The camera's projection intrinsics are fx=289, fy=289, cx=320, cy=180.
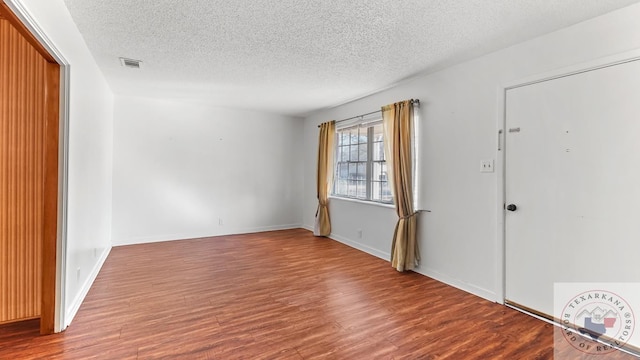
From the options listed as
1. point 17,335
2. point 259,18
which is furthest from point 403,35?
point 17,335

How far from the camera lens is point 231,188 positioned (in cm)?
570

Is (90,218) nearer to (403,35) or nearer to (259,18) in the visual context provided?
(259,18)

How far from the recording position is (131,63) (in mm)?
3287

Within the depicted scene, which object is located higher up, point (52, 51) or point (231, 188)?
point (52, 51)

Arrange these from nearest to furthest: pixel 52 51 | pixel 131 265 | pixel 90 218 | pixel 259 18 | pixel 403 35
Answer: pixel 52 51 < pixel 259 18 < pixel 403 35 < pixel 90 218 < pixel 131 265

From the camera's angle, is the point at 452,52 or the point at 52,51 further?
the point at 452,52

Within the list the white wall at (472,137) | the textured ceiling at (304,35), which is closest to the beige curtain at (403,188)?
the white wall at (472,137)

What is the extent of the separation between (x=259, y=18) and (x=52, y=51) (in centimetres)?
145

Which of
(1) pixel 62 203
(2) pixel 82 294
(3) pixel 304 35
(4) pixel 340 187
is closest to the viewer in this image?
(1) pixel 62 203

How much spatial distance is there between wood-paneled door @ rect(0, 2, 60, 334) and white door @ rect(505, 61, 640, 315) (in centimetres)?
383

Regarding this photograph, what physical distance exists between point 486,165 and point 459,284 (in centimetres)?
132

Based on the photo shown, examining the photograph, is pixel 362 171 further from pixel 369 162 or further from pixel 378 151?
pixel 378 151

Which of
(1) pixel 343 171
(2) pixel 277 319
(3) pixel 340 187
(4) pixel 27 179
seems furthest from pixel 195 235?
(2) pixel 277 319

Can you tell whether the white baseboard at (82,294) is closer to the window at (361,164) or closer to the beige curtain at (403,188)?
the beige curtain at (403,188)
